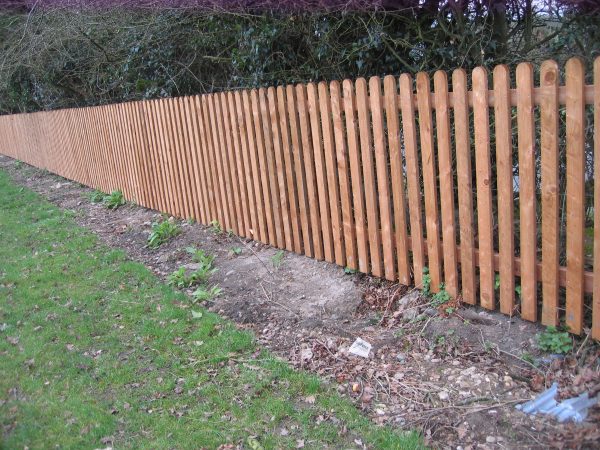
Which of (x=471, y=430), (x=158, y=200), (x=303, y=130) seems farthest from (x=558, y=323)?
(x=158, y=200)

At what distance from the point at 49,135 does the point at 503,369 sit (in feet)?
46.3

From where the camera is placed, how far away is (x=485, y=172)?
13.2ft

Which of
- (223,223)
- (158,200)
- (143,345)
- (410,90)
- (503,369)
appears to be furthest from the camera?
(158,200)

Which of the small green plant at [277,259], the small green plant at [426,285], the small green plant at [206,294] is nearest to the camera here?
the small green plant at [426,285]

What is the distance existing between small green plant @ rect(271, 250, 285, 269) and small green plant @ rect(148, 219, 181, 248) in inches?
78.6

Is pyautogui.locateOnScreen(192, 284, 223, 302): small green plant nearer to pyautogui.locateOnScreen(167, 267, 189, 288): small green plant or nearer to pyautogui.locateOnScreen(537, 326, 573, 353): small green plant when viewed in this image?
pyautogui.locateOnScreen(167, 267, 189, 288): small green plant

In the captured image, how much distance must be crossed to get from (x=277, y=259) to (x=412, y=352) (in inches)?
88.8

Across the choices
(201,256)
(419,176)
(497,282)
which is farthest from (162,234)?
(497,282)

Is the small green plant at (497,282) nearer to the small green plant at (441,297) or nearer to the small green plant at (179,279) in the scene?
the small green plant at (441,297)

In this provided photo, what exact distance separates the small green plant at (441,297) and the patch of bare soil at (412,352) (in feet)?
0.21

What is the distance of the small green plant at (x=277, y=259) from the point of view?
600cm

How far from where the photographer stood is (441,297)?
→ 4457 millimetres

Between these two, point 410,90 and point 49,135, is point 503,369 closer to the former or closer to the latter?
point 410,90

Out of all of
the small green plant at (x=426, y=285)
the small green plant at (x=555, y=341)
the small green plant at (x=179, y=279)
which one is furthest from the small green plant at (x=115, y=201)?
the small green plant at (x=555, y=341)
